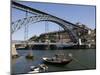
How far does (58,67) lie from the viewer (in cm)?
347

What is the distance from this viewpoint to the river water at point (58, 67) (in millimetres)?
3260

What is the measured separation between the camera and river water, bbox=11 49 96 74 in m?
3.26

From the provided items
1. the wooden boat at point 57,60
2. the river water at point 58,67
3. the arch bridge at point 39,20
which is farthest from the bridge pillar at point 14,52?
the wooden boat at point 57,60

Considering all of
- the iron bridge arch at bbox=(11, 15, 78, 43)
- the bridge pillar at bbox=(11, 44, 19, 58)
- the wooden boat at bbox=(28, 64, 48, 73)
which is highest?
the iron bridge arch at bbox=(11, 15, 78, 43)

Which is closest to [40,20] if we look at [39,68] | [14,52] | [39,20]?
[39,20]

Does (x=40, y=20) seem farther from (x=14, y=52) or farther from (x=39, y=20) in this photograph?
(x=14, y=52)

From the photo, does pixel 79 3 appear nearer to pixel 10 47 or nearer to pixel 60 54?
pixel 60 54

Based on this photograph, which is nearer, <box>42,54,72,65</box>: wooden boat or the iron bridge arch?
the iron bridge arch

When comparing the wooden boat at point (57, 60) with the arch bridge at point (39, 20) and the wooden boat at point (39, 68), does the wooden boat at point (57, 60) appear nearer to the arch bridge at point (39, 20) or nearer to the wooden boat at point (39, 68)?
the wooden boat at point (39, 68)

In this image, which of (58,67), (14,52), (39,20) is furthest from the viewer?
(58,67)

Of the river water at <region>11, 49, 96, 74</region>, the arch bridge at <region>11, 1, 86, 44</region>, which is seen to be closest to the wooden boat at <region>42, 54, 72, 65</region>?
the river water at <region>11, 49, 96, 74</region>

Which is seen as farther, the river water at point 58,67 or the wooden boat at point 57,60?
the wooden boat at point 57,60

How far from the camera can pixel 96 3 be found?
12.1 feet

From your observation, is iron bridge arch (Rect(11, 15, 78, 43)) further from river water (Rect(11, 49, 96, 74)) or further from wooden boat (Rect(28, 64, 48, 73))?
wooden boat (Rect(28, 64, 48, 73))
